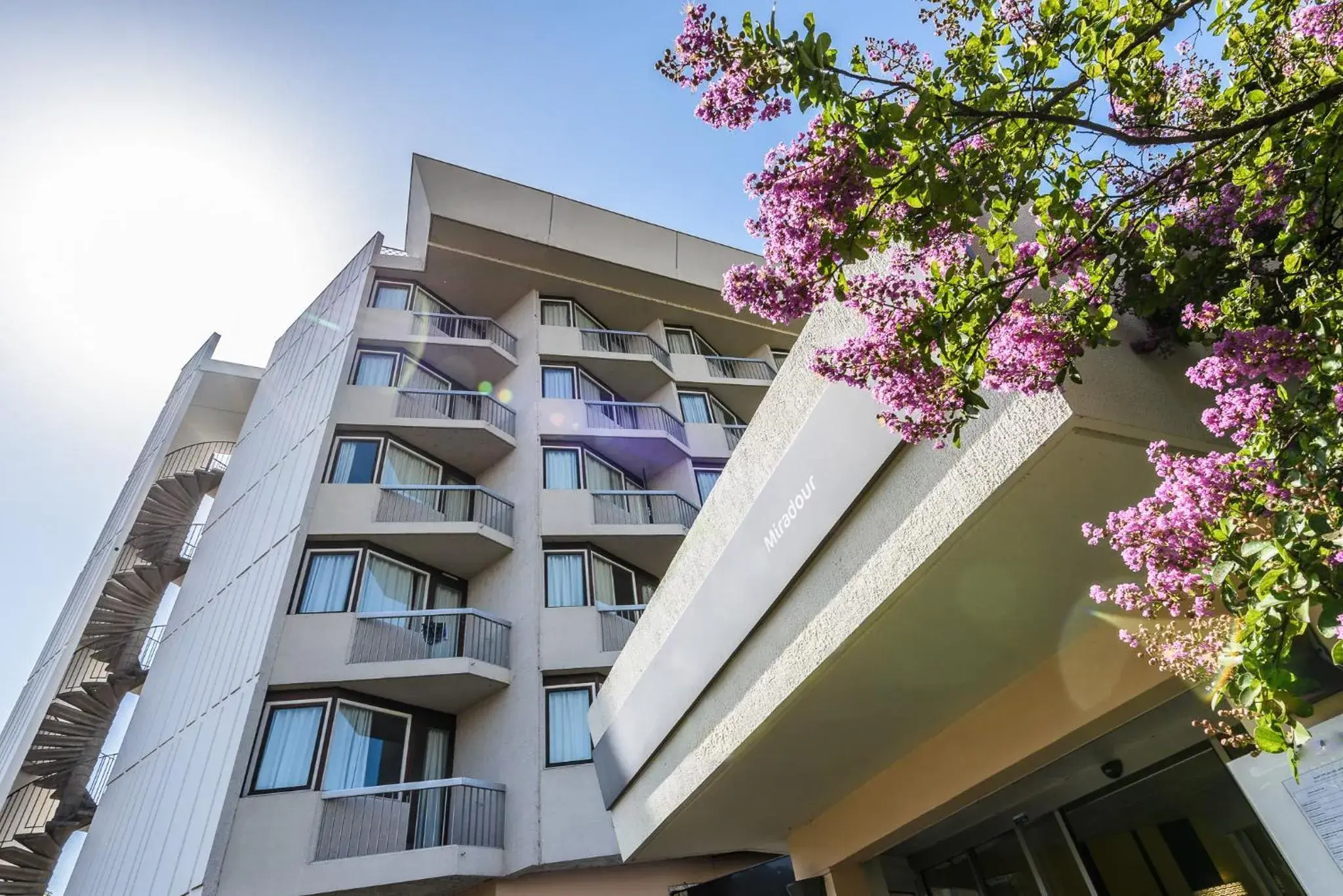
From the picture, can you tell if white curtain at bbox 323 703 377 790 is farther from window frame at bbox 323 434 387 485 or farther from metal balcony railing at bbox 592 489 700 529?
metal balcony railing at bbox 592 489 700 529

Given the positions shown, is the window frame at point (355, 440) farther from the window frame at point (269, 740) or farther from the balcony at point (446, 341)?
the window frame at point (269, 740)

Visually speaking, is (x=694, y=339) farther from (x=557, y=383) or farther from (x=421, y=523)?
(x=421, y=523)

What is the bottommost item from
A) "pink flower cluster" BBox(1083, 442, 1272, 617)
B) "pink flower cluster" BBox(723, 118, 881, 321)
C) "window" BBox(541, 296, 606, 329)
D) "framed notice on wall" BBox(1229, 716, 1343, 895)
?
"framed notice on wall" BBox(1229, 716, 1343, 895)

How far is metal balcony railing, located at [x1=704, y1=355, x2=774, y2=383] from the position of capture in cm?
2252

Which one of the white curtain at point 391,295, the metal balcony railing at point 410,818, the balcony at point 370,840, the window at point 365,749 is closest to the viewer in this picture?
the balcony at point 370,840

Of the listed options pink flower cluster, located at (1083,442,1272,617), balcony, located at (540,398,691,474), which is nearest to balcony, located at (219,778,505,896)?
balcony, located at (540,398,691,474)

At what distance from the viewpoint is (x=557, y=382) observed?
62.0 ft

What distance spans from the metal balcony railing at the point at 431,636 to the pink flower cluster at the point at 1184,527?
12534mm

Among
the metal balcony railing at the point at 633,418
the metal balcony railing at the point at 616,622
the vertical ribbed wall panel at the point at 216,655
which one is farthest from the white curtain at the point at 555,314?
the metal balcony railing at the point at 616,622

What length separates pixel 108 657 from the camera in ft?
65.8

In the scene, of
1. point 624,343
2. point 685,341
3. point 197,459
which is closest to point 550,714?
point 624,343

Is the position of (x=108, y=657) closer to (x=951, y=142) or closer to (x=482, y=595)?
(x=482, y=595)

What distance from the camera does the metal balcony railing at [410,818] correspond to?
10.8 m

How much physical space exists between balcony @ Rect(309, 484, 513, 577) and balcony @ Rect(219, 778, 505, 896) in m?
4.75
